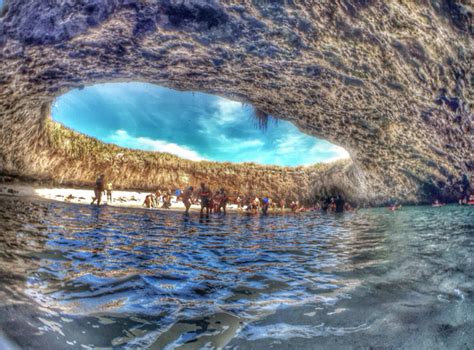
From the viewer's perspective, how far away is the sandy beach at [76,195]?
950 cm

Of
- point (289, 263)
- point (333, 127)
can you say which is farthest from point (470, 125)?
point (289, 263)

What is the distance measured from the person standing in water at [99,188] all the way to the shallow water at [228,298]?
8558mm

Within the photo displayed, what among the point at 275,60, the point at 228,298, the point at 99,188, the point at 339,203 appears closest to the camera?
the point at 228,298

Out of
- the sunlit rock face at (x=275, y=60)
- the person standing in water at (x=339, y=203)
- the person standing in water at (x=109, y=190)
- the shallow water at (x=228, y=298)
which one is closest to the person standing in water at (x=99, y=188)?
the person standing in water at (x=109, y=190)

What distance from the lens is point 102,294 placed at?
6.40ft

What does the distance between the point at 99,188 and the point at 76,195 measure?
1.01 m

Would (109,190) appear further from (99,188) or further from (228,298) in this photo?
(228,298)

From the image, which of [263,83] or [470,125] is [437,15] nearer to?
[263,83]

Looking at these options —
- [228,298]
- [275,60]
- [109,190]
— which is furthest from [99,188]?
[228,298]

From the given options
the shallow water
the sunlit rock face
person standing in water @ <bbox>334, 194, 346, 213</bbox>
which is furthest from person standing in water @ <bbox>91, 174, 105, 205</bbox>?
person standing in water @ <bbox>334, 194, 346, 213</bbox>

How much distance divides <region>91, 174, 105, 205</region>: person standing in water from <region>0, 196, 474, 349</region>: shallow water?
8558 millimetres

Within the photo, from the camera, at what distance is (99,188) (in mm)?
12156

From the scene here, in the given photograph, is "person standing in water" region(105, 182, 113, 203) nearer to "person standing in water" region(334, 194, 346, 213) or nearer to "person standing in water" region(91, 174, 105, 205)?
"person standing in water" region(91, 174, 105, 205)

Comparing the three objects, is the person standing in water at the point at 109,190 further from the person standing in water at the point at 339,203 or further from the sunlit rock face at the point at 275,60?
the person standing in water at the point at 339,203
